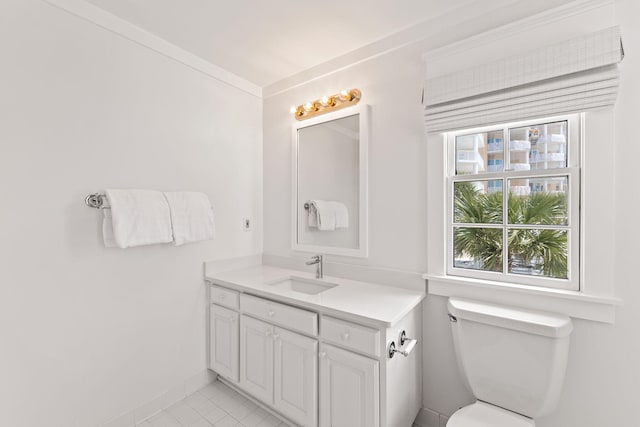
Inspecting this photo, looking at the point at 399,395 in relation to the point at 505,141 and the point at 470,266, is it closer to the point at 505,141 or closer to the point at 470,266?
the point at 470,266

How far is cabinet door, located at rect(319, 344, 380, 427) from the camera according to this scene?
51.3 inches

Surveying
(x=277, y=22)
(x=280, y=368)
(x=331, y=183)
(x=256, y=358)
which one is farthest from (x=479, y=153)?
(x=256, y=358)

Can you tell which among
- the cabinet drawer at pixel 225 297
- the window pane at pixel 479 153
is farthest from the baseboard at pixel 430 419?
the window pane at pixel 479 153

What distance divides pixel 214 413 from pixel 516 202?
2161mm

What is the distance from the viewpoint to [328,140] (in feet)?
7.00

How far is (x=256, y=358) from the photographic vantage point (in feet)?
5.84

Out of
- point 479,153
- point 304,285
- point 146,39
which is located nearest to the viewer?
point 479,153

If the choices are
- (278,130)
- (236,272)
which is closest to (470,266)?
(236,272)

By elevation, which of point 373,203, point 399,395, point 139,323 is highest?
point 373,203

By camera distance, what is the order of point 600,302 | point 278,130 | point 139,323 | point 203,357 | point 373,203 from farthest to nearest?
point 278,130 → point 203,357 → point 373,203 → point 139,323 → point 600,302

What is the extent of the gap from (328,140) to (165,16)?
3.98 feet

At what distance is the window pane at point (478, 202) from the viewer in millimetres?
1546

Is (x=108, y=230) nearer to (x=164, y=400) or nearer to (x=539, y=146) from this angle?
(x=164, y=400)

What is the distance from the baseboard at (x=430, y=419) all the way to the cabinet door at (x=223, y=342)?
46.0 inches
